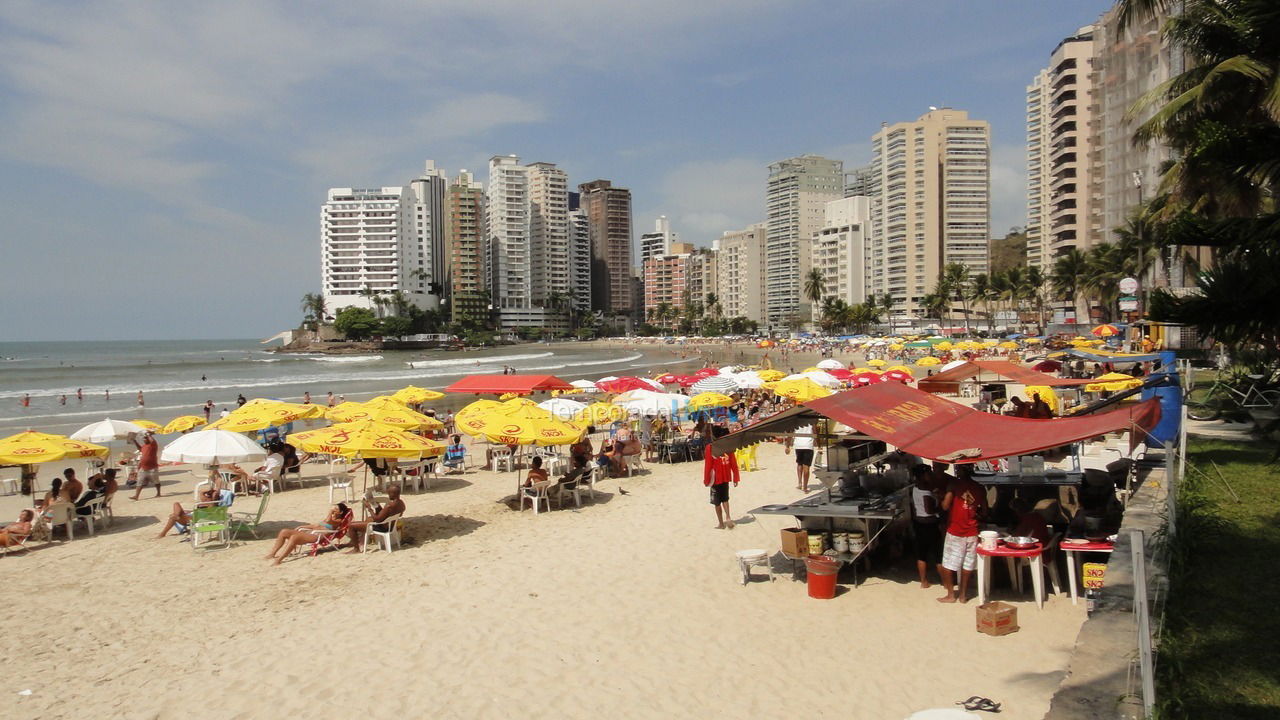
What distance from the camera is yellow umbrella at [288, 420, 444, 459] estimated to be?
33.7ft

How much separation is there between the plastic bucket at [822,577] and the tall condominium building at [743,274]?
525ft

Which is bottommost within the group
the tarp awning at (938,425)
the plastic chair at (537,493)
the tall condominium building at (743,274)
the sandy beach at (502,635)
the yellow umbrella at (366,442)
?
the sandy beach at (502,635)

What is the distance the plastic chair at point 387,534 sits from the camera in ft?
33.4

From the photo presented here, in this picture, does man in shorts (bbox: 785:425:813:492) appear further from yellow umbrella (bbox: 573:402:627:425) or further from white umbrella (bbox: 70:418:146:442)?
white umbrella (bbox: 70:418:146:442)

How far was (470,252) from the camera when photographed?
155 m

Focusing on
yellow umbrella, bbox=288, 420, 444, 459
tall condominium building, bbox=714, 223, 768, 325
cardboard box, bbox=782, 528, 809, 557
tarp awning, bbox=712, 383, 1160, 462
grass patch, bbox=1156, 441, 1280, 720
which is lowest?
cardboard box, bbox=782, 528, 809, 557

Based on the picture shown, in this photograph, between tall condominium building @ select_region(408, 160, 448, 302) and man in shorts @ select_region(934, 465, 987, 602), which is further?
tall condominium building @ select_region(408, 160, 448, 302)

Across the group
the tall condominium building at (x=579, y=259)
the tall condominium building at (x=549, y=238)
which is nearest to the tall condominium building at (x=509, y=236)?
the tall condominium building at (x=549, y=238)

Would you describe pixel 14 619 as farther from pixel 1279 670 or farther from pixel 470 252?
pixel 470 252

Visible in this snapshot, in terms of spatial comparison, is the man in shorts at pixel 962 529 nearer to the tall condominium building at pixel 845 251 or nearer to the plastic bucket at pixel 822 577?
the plastic bucket at pixel 822 577

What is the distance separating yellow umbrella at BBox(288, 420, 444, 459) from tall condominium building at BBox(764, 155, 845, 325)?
151220mm

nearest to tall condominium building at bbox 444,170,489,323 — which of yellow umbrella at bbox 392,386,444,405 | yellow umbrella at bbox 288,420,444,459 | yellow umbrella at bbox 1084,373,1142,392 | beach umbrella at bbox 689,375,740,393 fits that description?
yellow umbrella at bbox 392,386,444,405

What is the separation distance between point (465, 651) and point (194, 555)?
570 centimetres

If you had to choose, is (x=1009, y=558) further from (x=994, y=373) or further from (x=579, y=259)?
(x=579, y=259)
